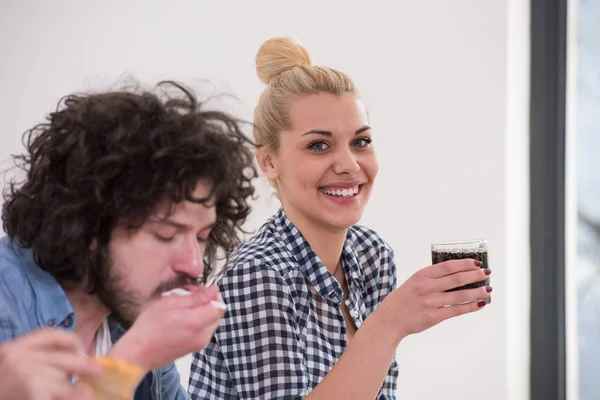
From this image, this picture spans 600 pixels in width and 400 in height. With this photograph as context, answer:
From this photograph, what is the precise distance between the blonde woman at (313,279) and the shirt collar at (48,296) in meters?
0.52

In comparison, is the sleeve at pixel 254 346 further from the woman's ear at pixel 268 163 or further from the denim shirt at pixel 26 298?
the denim shirt at pixel 26 298

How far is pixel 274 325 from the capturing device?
1.68 m

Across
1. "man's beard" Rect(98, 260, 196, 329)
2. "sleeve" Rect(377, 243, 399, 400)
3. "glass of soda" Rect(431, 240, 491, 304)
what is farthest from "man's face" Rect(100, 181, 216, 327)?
"sleeve" Rect(377, 243, 399, 400)

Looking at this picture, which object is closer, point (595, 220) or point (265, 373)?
point (265, 373)

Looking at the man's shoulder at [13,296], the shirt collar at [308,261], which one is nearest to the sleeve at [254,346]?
the shirt collar at [308,261]

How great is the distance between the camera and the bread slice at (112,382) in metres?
0.96

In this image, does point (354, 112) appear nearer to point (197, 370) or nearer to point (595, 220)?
point (197, 370)

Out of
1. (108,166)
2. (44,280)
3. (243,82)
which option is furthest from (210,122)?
(243,82)

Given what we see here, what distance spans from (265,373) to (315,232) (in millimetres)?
387

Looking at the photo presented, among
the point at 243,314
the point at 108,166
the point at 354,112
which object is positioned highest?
the point at 354,112

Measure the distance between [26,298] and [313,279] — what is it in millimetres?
759

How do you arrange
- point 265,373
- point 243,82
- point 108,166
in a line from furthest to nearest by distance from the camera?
point 243,82 → point 265,373 → point 108,166

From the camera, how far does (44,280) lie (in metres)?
1.24

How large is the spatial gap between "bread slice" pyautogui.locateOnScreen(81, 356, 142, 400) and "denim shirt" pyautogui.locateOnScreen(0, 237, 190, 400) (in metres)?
0.27
